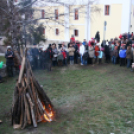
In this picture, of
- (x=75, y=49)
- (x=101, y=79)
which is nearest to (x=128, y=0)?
(x=75, y=49)

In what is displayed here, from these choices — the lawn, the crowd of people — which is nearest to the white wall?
the crowd of people

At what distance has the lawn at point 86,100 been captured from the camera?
574 cm

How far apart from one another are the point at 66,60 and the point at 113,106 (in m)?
6.95

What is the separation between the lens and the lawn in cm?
574

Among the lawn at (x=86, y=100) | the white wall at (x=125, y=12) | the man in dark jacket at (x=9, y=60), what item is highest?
the white wall at (x=125, y=12)

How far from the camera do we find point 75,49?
13875 millimetres

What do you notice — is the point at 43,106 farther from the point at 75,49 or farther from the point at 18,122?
the point at 75,49

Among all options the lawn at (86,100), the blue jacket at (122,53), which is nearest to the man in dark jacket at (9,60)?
the lawn at (86,100)

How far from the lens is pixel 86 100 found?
303 inches

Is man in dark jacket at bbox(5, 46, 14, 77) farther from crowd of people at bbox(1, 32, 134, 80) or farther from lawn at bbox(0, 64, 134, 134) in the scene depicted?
crowd of people at bbox(1, 32, 134, 80)

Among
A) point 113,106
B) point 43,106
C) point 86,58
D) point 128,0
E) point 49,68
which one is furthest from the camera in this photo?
point 128,0

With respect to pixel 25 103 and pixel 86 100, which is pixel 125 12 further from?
pixel 25 103

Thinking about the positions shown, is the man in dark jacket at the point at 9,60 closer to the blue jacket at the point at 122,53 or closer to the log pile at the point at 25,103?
the log pile at the point at 25,103

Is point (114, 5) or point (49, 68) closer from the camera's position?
point (49, 68)
